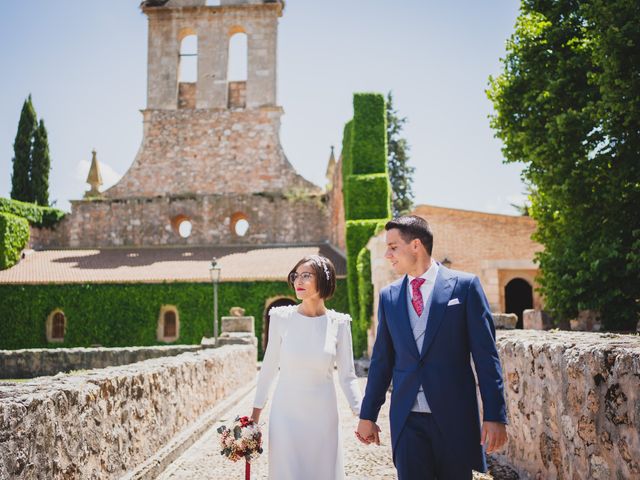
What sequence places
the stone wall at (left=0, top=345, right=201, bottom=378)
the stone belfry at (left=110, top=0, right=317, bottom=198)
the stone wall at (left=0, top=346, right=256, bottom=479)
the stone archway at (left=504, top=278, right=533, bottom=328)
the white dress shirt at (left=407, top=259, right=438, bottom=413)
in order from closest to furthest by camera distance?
the white dress shirt at (left=407, top=259, right=438, bottom=413)
the stone wall at (left=0, top=346, right=256, bottom=479)
the stone wall at (left=0, top=345, right=201, bottom=378)
the stone archway at (left=504, top=278, right=533, bottom=328)
the stone belfry at (left=110, top=0, right=317, bottom=198)

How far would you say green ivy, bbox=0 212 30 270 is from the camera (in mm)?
25969

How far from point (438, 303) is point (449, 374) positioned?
380mm

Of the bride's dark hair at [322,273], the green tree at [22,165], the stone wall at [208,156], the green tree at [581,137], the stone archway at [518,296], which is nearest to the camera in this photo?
the bride's dark hair at [322,273]

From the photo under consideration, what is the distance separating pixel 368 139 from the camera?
2162cm

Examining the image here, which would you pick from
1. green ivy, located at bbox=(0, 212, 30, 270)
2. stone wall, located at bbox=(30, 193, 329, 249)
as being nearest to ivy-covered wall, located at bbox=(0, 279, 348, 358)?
green ivy, located at bbox=(0, 212, 30, 270)

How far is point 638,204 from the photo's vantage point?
10602 millimetres

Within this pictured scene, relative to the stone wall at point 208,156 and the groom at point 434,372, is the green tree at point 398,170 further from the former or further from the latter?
the groom at point 434,372

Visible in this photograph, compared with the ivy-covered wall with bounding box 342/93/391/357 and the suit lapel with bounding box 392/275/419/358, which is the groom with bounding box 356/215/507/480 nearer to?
the suit lapel with bounding box 392/275/419/358

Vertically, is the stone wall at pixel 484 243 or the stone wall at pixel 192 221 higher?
the stone wall at pixel 192 221

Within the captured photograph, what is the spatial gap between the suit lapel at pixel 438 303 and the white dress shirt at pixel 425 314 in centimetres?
4

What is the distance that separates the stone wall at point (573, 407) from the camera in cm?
344

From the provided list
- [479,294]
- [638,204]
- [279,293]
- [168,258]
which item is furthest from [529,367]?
[168,258]

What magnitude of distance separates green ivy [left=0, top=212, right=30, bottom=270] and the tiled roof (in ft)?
1.36

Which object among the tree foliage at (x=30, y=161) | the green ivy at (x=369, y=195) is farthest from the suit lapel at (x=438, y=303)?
the tree foliage at (x=30, y=161)
